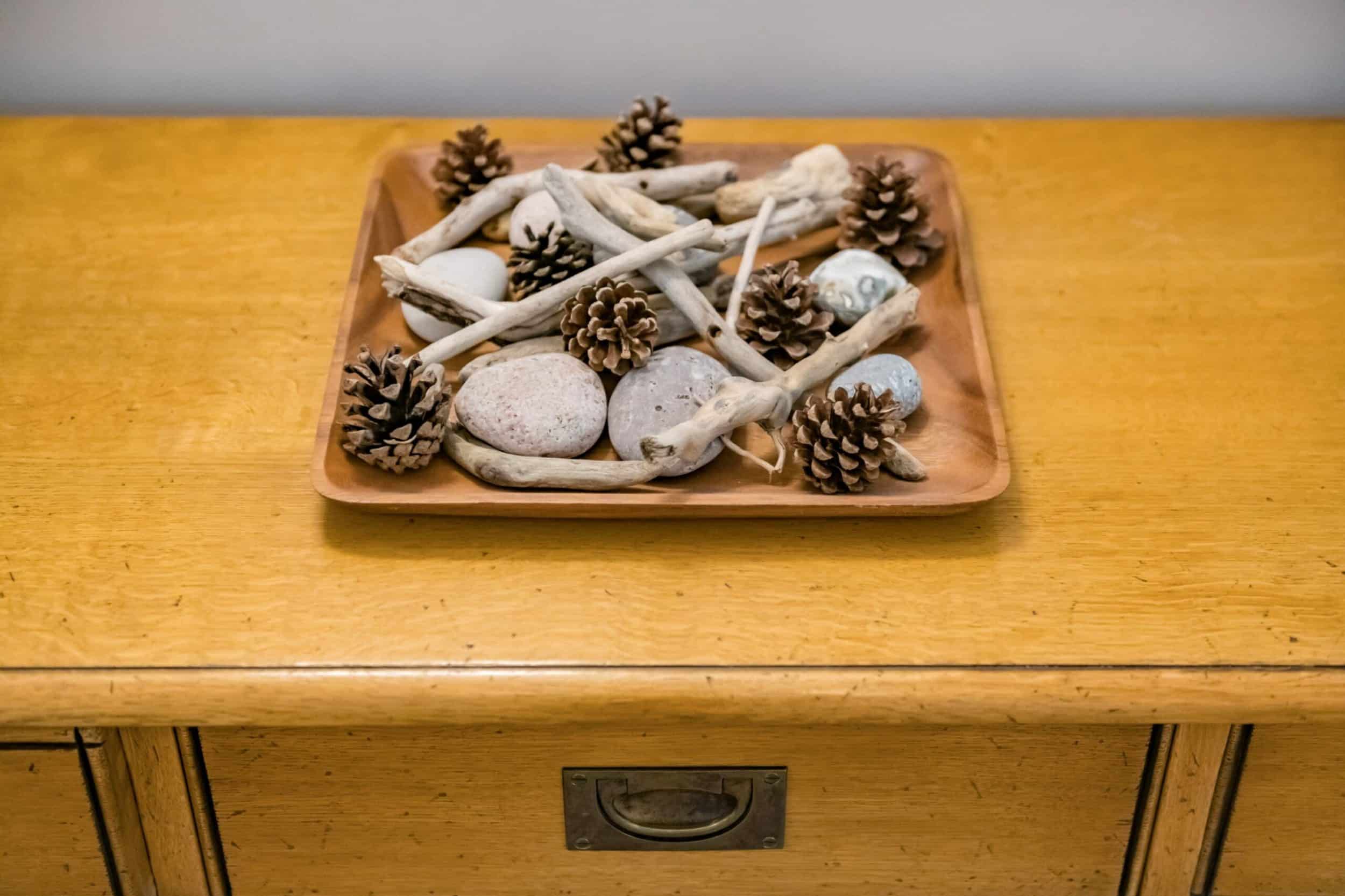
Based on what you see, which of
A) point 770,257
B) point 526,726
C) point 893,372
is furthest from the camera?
point 770,257

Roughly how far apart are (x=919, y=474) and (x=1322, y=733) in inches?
9.2

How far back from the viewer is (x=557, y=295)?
71cm

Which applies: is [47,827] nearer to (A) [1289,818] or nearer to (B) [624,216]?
(B) [624,216]

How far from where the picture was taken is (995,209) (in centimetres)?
88

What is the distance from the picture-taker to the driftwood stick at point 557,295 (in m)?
0.70

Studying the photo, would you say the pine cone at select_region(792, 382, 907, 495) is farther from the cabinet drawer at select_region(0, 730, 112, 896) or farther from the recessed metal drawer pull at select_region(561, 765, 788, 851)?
the cabinet drawer at select_region(0, 730, 112, 896)

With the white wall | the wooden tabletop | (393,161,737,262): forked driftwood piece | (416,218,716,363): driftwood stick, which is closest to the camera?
the wooden tabletop

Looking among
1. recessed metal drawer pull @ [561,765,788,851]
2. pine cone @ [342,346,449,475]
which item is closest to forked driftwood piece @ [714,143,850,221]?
pine cone @ [342,346,449,475]

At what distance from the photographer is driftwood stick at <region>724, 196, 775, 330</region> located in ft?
2.42

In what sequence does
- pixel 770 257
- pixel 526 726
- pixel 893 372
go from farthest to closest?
pixel 770 257, pixel 893 372, pixel 526 726

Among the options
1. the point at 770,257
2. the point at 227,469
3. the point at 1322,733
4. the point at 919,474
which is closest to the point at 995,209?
the point at 770,257

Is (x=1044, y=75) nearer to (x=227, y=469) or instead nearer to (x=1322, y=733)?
(x=1322, y=733)

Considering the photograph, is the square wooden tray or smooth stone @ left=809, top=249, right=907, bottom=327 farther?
smooth stone @ left=809, top=249, right=907, bottom=327

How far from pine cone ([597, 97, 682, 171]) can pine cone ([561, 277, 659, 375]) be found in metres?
0.17
